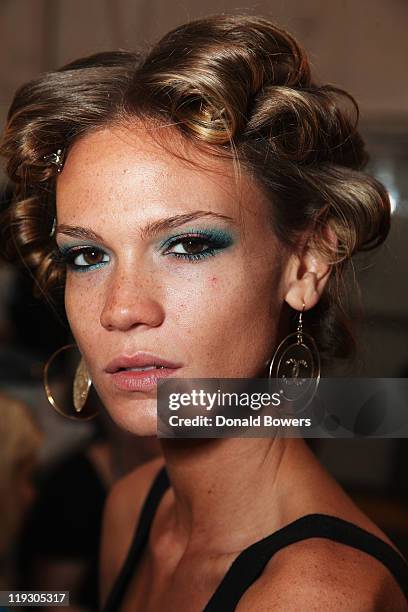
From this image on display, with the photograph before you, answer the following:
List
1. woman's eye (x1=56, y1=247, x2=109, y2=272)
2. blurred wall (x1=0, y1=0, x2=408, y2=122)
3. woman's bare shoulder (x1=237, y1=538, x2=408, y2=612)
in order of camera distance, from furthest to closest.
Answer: blurred wall (x1=0, y1=0, x2=408, y2=122) < woman's eye (x1=56, y1=247, x2=109, y2=272) < woman's bare shoulder (x1=237, y1=538, x2=408, y2=612)

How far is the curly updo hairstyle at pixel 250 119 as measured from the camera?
2.21 ft

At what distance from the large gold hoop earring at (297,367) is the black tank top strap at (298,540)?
0.37 feet

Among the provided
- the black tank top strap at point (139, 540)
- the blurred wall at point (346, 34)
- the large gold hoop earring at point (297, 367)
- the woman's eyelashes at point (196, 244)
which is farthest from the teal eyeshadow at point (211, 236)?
the black tank top strap at point (139, 540)

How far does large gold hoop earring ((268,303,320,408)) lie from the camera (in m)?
0.72

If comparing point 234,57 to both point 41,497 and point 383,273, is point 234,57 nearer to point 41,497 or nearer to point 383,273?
point 383,273

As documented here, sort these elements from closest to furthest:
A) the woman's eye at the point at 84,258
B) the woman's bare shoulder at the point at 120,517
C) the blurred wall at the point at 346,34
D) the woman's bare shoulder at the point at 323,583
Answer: the woman's bare shoulder at the point at 323,583 → the woman's eye at the point at 84,258 → the blurred wall at the point at 346,34 → the woman's bare shoulder at the point at 120,517

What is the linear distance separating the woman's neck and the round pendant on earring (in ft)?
0.16

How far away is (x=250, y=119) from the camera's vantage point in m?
0.69

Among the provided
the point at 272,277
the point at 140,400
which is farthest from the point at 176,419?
the point at 272,277

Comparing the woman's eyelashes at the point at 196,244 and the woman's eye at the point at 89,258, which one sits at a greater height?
the woman's eyelashes at the point at 196,244

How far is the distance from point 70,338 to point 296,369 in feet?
1.31

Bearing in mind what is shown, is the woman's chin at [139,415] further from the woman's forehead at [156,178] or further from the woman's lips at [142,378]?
the woman's forehead at [156,178]

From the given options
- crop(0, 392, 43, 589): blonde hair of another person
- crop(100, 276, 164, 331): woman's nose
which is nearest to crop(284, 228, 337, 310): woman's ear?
crop(100, 276, 164, 331): woman's nose

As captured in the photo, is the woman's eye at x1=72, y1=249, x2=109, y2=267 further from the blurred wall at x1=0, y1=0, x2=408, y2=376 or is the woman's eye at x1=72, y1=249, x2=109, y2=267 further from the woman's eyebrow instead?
the blurred wall at x1=0, y1=0, x2=408, y2=376
